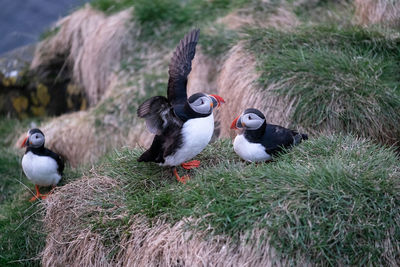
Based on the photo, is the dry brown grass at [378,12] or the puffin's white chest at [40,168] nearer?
the puffin's white chest at [40,168]

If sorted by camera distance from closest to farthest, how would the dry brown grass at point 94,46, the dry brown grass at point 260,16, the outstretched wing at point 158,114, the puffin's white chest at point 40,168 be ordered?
the outstretched wing at point 158,114 → the puffin's white chest at point 40,168 → the dry brown grass at point 260,16 → the dry brown grass at point 94,46

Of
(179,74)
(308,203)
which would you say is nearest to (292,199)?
(308,203)

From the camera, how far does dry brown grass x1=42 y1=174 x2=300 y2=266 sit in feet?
8.47

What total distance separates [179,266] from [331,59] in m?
2.56

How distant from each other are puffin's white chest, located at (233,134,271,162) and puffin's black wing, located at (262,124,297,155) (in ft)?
0.14

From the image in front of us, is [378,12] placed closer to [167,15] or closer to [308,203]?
[167,15]

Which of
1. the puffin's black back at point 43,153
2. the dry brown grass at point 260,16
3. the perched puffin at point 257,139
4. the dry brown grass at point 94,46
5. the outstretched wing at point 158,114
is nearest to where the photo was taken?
the outstretched wing at point 158,114

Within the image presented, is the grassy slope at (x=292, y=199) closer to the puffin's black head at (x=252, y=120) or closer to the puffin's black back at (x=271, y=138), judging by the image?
the puffin's black back at (x=271, y=138)

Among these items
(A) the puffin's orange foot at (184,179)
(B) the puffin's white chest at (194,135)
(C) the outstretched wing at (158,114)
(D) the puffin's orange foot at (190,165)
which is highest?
(C) the outstretched wing at (158,114)

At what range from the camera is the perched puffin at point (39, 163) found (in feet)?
13.2

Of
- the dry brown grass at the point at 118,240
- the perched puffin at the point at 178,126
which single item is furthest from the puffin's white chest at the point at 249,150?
the dry brown grass at the point at 118,240

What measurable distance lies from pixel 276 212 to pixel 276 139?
0.87 metres

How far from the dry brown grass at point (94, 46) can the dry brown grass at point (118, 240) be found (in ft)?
10.5

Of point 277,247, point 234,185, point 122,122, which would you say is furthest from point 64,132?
point 277,247
